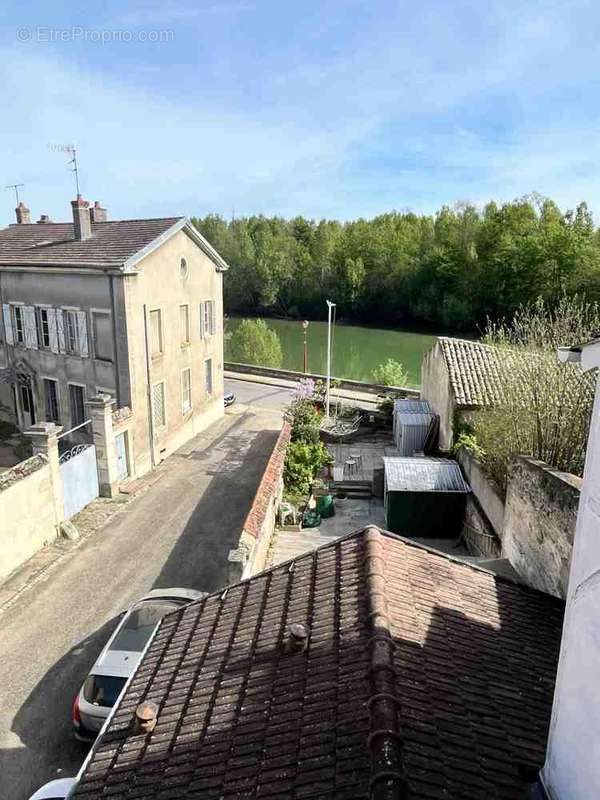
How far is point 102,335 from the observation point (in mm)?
16594

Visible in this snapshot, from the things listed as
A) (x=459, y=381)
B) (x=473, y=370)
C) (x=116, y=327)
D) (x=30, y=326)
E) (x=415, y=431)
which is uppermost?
(x=116, y=327)

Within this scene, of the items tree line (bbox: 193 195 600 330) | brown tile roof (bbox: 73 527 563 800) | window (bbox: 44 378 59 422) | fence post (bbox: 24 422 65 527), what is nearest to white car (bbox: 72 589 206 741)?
brown tile roof (bbox: 73 527 563 800)

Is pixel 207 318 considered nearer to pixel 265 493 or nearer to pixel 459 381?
pixel 459 381

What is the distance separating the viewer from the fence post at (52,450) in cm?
1241

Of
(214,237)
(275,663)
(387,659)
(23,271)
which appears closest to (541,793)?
(387,659)

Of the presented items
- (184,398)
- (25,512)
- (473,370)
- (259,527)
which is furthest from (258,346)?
(259,527)

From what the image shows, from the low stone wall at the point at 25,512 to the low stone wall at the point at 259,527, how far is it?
471cm

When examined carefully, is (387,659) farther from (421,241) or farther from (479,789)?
(421,241)

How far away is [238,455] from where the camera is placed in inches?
749

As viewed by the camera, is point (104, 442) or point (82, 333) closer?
point (104, 442)

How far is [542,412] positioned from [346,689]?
8.08 metres

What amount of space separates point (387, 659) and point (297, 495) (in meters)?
11.2

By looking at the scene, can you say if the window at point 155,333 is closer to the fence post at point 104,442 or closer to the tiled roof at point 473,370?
the fence post at point 104,442

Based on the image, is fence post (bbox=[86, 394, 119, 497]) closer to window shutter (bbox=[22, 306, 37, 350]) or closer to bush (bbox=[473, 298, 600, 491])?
window shutter (bbox=[22, 306, 37, 350])
